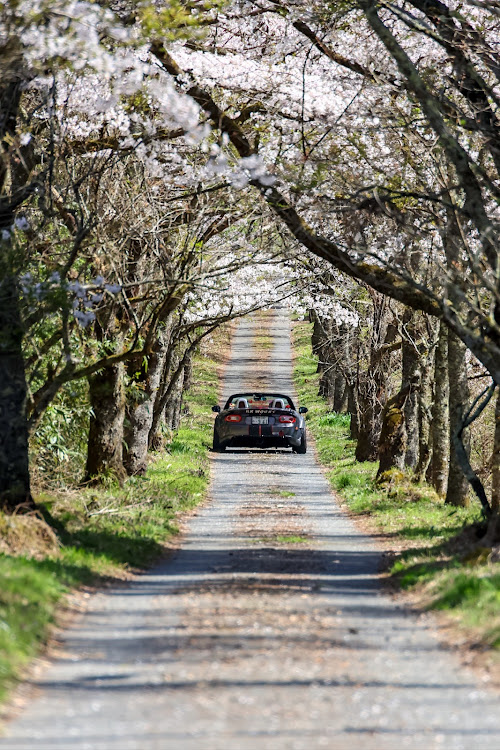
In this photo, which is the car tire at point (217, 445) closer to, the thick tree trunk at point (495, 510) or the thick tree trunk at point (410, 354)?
the thick tree trunk at point (410, 354)

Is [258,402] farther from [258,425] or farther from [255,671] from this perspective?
[255,671]

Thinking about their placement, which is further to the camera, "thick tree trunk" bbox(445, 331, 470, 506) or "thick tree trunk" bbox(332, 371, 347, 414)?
"thick tree trunk" bbox(332, 371, 347, 414)

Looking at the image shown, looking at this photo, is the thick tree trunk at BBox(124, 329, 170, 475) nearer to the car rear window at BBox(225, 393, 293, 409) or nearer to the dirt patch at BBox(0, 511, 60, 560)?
the car rear window at BBox(225, 393, 293, 409)

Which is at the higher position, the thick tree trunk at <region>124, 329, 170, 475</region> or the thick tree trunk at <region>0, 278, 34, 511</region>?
the thick tree trunk at <region>0, 278, 34, 511</region>

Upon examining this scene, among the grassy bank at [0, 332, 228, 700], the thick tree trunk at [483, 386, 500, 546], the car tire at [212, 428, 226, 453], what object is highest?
the thick tree trunk at [483, 386, 500, 546]

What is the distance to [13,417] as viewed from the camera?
40.1 feet

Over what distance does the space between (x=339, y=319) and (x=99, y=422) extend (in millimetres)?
13044

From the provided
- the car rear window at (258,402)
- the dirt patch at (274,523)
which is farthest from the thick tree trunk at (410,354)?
the car rear window at (258,402)


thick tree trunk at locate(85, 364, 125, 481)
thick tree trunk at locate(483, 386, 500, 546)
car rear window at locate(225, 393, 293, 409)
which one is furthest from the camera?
car rear window at locate(225, 393, 293, 409)

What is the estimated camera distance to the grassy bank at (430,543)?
839 centimetres

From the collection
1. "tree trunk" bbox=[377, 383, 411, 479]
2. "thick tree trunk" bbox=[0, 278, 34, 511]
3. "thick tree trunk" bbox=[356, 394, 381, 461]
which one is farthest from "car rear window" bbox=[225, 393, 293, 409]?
"thick tree trunk" bbox=[0, 278, 34, 511]

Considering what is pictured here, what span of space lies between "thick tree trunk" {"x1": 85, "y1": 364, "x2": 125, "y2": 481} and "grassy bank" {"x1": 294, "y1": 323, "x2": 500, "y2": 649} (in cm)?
437

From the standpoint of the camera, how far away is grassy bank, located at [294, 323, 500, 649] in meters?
8.39

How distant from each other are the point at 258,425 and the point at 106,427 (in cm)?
989
